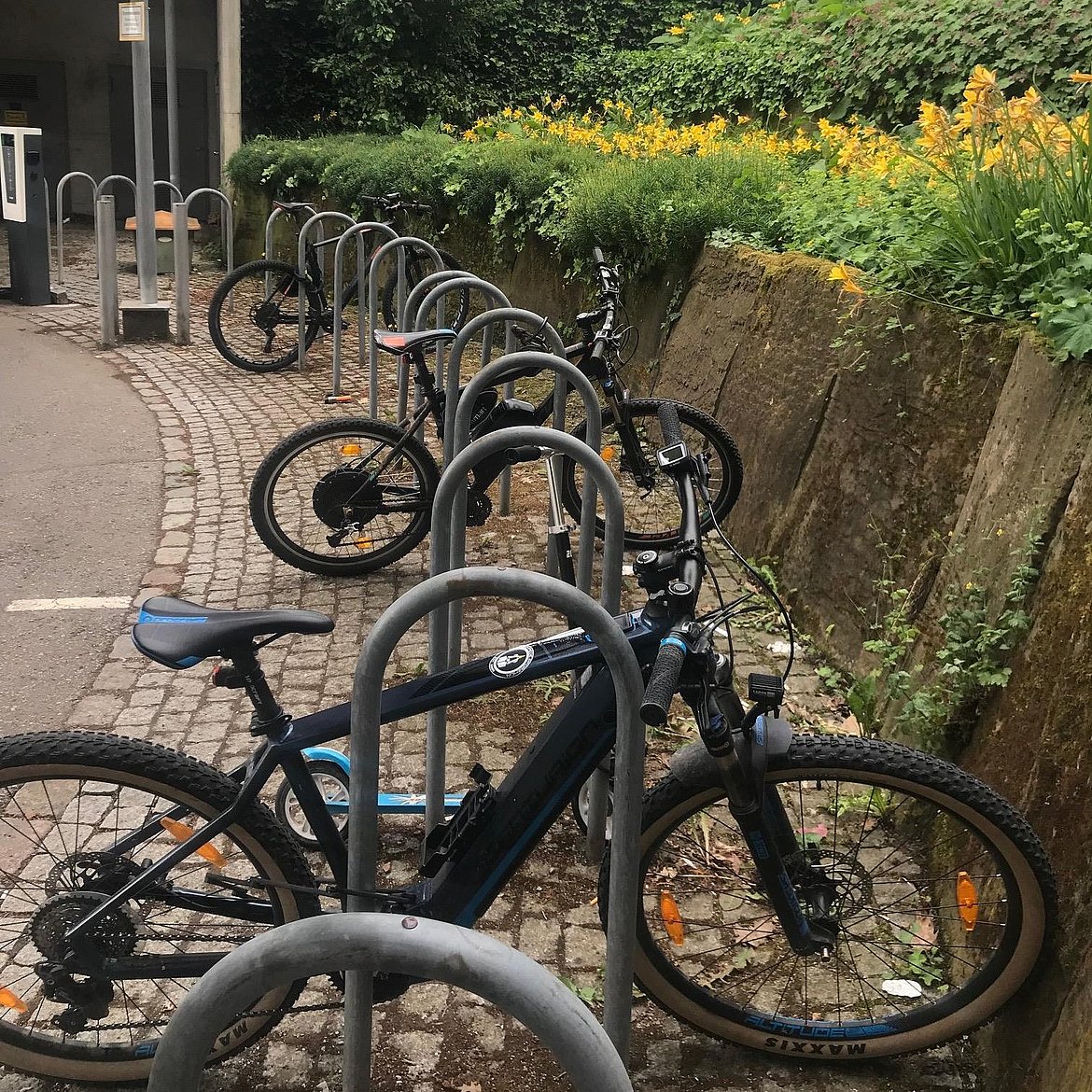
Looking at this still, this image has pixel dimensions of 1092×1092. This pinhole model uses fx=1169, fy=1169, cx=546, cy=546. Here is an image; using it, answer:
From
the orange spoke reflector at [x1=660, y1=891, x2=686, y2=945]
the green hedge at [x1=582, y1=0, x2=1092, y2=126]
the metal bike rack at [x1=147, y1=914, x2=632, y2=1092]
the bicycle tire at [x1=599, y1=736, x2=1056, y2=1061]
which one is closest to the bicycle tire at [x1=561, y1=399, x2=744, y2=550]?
the bicycle tire at [x1=599, y1=736, x2=1056, y2=1061]

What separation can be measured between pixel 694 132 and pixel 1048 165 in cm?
571

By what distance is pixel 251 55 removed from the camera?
749 inches

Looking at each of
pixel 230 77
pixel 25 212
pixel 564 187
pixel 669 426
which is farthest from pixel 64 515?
pixel 230 77

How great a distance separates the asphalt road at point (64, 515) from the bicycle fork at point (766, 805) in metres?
2.65

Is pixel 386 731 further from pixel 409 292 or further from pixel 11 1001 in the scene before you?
pixel 409 292

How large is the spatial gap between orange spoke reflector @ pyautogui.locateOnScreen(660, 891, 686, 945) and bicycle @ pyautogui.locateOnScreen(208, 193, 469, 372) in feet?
22.8

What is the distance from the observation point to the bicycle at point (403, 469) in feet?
16.8

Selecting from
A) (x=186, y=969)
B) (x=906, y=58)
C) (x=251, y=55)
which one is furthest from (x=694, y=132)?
(x=251, y=55)

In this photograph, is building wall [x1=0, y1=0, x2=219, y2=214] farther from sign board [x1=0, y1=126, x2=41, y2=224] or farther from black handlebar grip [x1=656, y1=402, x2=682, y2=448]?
black handlebar grip [x1=656, y1=402, x2=682, y2=448]

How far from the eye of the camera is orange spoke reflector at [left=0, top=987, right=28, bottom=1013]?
249 centimetres

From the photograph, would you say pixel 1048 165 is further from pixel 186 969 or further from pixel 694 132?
pixel 694 132

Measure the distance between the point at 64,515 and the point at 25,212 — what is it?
21.7 ft

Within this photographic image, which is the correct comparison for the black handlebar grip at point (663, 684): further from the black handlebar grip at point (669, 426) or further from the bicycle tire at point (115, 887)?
the bicycle tire at point (115, 887)

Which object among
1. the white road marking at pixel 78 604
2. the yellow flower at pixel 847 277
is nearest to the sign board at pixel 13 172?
the white road marking at pixel 78 604
